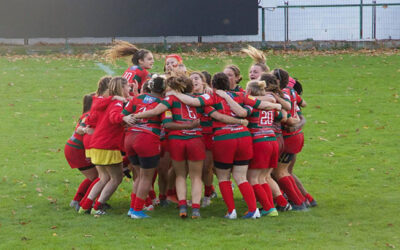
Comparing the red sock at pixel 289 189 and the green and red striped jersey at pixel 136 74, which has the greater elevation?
the green and red striped jersey at pixel 136 74

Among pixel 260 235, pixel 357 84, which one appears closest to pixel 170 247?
pixel 260 235

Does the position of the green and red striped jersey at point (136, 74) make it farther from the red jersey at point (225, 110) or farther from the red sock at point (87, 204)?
the red sock at point (87, 204)

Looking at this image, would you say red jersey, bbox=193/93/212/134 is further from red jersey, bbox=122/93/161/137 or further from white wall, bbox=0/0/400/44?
white wall, bbox=0/0/400/44

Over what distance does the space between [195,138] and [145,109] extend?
64 cm

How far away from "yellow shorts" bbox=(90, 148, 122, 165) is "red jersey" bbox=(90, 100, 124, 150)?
0.16 ft

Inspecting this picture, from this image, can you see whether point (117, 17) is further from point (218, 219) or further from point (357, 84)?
point (218, 219)

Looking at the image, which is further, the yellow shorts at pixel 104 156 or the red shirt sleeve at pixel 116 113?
the yellow shorts at pixel 104 156

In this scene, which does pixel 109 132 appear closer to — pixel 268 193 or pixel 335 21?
pixel 268 193

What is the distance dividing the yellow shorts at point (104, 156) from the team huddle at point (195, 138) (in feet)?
0.04

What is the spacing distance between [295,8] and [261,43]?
2.55 meters

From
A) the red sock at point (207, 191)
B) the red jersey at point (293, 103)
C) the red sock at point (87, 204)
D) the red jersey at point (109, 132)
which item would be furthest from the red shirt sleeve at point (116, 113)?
the red jersey at point (293, 103)

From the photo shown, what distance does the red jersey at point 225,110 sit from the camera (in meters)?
7.91

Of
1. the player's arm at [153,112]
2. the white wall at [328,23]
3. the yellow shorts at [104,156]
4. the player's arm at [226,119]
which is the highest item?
the white wall at [328,23]

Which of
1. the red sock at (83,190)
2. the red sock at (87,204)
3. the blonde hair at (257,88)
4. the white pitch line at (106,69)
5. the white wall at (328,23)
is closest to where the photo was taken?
the blonde hair at (257,88)
